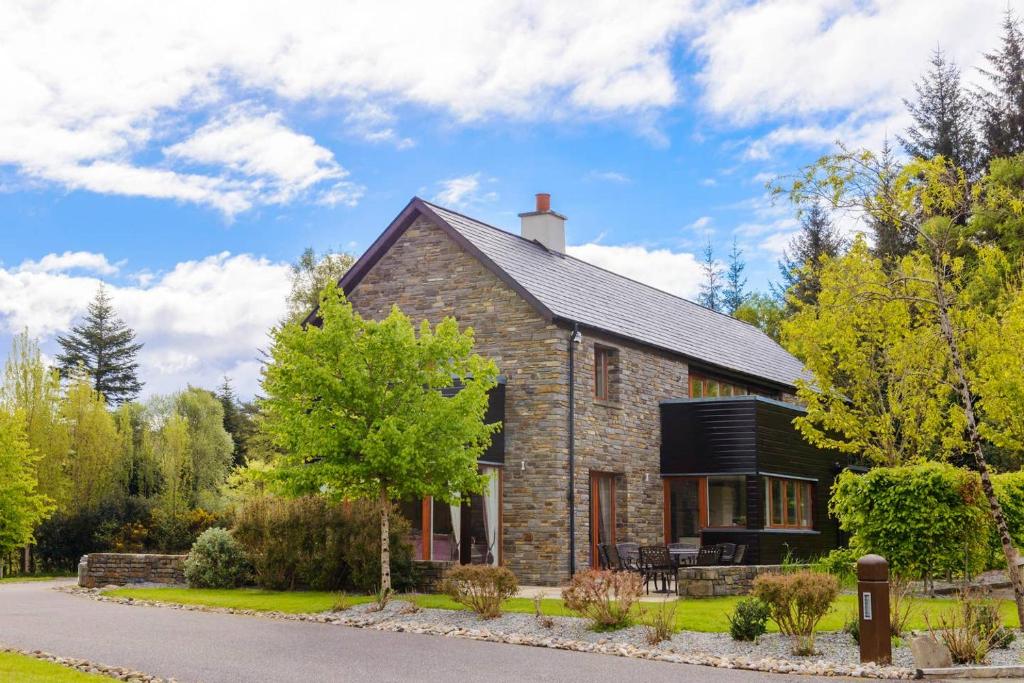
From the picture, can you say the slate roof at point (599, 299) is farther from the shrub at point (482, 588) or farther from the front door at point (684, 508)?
the shrub at point (482, 588)

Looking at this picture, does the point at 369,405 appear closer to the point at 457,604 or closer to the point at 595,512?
the point at 457,604

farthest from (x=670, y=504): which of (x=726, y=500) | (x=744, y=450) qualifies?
(x=744, y=450)

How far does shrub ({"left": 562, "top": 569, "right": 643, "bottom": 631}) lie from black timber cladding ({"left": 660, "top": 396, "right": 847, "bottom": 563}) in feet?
33.0

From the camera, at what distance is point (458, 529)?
2119cm

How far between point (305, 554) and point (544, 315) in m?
6.67

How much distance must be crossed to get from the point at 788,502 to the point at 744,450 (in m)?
2.74

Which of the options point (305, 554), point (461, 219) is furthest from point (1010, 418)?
point (305, 554)

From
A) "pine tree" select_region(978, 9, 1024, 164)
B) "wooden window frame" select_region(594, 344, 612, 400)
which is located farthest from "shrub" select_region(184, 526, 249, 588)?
"pine tree" select_region(978, 9, 1024, 164)

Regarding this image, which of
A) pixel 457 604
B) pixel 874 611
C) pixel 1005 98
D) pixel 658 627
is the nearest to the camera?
pixel 874 611

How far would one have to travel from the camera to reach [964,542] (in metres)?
16.8

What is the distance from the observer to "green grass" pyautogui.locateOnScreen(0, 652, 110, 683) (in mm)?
9508

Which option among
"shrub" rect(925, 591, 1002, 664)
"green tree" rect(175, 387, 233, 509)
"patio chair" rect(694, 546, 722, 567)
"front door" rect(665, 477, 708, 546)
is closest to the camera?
"shrub" rect(925, 591, 1002, 664)

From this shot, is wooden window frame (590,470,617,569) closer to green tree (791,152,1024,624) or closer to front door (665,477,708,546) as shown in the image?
front door (665,477,708,546)

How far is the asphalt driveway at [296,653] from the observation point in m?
10.4
